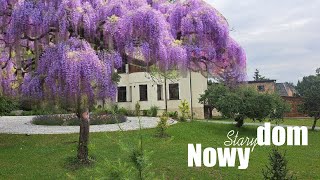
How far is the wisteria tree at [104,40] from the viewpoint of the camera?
975 centimetres

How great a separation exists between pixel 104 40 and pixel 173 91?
2496cm

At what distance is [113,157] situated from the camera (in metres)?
14.1

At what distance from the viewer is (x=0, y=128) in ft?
73.8

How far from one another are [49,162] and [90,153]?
1.41 m

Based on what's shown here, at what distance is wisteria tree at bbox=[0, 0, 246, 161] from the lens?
32.0 feet

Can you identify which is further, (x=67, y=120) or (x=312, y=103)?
(x=312, y=103)

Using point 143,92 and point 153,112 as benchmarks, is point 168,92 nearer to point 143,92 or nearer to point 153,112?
point 143,92

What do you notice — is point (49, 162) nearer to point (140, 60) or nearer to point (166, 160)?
point (166, 160)

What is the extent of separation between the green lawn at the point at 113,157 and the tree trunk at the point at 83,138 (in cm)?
36

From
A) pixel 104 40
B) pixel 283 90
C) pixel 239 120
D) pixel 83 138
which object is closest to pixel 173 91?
pixel 239 120

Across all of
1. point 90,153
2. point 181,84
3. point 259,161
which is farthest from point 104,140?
point 181,84

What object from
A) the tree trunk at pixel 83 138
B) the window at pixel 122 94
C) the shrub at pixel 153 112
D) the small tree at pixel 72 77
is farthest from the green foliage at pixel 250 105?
the small tree at pixel 72 77

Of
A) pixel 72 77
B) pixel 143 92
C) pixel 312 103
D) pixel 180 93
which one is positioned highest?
pixel 72 77

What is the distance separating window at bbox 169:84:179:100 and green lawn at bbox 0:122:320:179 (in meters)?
14.1
